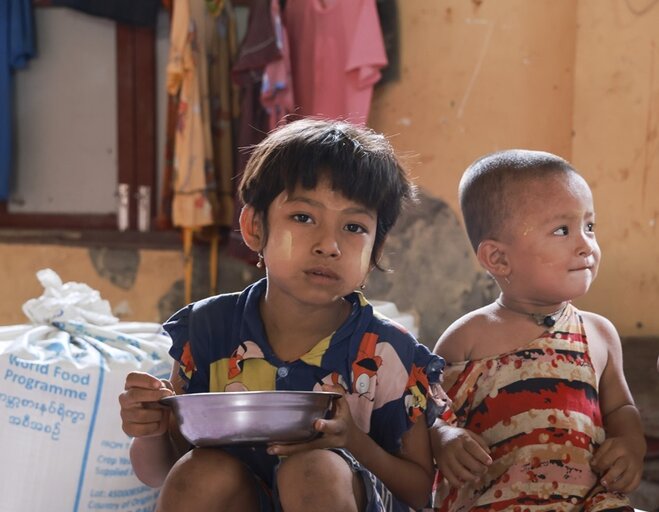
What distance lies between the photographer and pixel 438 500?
1.94 meters

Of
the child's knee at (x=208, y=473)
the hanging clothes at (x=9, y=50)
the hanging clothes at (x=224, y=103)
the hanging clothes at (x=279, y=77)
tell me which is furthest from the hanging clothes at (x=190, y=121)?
the child's knee at (x=208, y=473)

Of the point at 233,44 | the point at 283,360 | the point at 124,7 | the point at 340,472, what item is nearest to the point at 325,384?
the point at 283,360

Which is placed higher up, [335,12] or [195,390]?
[335,12]

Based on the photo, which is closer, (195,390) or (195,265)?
(195,390)

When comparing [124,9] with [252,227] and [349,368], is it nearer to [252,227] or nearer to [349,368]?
[252,227]

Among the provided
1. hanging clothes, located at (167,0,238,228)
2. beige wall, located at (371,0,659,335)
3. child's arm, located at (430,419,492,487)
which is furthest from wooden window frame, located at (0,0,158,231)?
child's arm, located at (430,419,492,487)

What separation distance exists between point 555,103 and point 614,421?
1.96m

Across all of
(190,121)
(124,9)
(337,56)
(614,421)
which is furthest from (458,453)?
(124,9)

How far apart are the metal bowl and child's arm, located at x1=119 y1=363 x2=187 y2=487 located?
0.09 metres

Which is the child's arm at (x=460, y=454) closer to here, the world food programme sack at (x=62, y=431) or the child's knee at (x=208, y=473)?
the child's knee at (x=208, y=473)

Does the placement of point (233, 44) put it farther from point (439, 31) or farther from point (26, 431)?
point (26, 431)

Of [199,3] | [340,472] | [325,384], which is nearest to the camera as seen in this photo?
[340,472]

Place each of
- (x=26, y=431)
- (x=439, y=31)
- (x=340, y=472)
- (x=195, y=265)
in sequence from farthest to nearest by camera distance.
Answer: (x=195, y=265) < (x=439, y=31) < (x=26, y=431) < (x=340, y=472)

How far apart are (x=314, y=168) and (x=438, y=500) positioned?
0.80m
